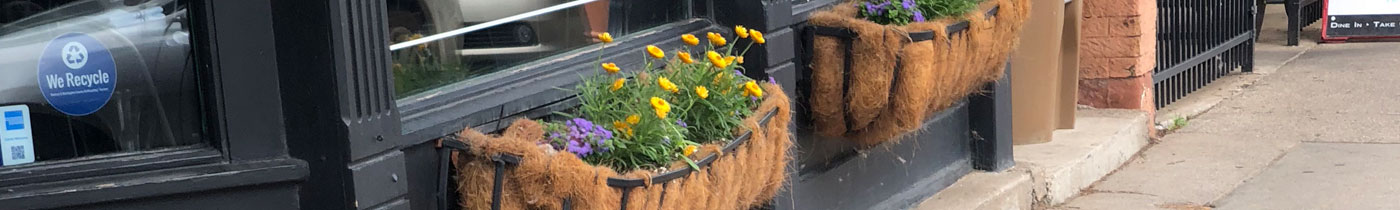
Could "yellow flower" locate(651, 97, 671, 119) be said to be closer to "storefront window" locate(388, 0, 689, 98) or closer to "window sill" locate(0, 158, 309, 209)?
"storefront window" locate(388, 0, 689, 98)

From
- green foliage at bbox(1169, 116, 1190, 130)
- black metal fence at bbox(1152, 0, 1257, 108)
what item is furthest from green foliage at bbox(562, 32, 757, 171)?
black metal fence at bbox(1152, 0, 1257, 108)

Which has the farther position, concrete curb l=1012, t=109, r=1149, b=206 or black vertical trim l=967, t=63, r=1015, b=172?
concrete curb l=1012, t=109, r=1149, b=206

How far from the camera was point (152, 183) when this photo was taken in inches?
99.6

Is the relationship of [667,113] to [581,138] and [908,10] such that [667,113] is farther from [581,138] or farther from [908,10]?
[908,10]

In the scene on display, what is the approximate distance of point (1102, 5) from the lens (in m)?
6.68

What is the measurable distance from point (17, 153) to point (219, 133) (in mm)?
321

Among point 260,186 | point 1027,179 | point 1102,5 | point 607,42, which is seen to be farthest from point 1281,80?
point 260,186

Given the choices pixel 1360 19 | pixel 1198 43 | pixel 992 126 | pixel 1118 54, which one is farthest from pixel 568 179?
pixel 1360 19

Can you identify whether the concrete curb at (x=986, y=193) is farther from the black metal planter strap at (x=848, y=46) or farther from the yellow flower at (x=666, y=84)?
the yellow flower at (x=666, y=84)

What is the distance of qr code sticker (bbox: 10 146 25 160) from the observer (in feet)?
8.18

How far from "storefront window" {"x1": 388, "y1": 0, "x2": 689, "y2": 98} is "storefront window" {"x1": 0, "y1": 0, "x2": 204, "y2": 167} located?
0.41 meters

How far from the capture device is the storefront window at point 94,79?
2469 millimetres

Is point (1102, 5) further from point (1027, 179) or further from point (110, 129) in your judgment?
point (110, 129)

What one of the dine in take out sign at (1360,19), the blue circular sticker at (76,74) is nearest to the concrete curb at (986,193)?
the blue circular sticker at (76,74)
